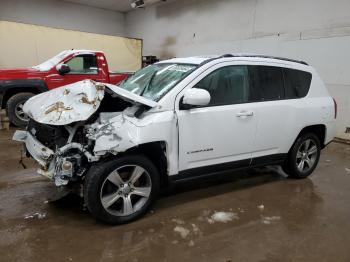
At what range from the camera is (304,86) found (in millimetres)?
4086

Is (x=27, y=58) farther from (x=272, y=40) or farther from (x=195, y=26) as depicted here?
(x=272, y=40)

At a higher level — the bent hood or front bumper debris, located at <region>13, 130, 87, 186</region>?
the bent hood

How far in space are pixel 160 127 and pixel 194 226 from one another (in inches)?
40.4

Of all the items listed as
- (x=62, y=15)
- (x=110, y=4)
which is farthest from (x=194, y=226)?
(x=62, y=15)

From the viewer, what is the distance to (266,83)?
12.1ft

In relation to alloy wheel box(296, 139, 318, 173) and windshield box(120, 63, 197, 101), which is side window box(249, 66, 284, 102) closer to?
windshield box(120, 63, 197, 101)

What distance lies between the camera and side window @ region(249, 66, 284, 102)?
11.7 ft

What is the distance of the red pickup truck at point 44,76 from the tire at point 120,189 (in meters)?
4.89

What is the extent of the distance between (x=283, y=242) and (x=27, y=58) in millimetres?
9051

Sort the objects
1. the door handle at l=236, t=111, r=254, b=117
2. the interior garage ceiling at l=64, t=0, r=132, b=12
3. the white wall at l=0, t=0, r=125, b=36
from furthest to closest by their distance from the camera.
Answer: the interior garage ceiling at l=64, t=0, r=132, b=12
the white wall at l=0, t=0, r=125, b=36
the door handle at l=236, t=111, r=254, b=117

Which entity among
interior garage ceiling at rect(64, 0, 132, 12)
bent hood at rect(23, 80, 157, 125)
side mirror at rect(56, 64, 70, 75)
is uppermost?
interior garage ceiling at rect(64, 0, 132, 12)

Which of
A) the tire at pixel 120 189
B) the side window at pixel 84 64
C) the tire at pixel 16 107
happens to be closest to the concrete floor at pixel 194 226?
the tire at pixel 120 189

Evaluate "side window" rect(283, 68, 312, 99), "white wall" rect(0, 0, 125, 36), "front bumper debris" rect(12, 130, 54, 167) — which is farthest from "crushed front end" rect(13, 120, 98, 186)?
"white wall" rect(0, 0, 125, 36)

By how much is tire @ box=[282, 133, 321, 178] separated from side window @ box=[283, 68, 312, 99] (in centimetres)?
61
